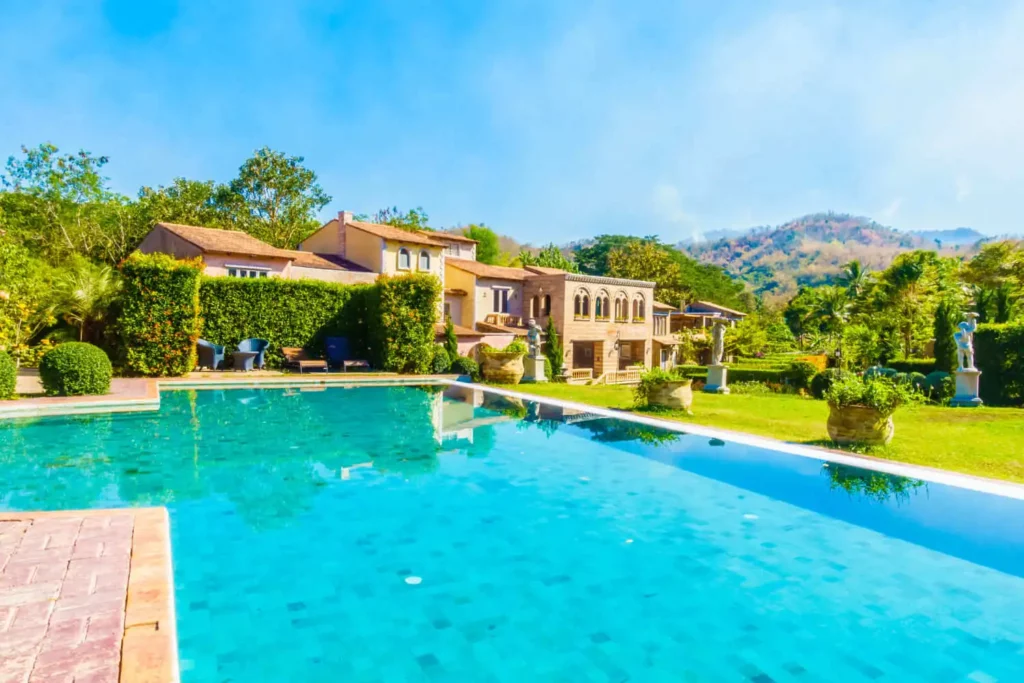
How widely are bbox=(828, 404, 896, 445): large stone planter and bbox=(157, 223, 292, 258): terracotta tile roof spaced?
2527cm

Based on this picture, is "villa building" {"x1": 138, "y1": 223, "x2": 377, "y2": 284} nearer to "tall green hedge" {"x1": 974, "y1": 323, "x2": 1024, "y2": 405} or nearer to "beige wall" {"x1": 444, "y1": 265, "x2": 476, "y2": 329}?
"beige wall" {"x1": 444, "y1": 265, "x2": 476, "y2": 329}

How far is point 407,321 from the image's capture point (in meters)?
24.3

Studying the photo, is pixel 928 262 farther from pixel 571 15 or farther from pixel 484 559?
pixel 484 559

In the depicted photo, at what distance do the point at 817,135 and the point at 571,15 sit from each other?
15.5 m

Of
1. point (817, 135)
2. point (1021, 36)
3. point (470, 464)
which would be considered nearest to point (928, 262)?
point (817, 135)

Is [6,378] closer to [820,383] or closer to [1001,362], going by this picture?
[820,383]

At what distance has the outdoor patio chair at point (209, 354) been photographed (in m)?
22.7

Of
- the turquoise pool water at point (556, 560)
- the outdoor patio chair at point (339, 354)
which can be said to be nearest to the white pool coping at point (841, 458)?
the turquoise pool water at point (556, 560)

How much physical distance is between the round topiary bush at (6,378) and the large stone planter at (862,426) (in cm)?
1744

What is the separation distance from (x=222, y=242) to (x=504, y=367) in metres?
15.8

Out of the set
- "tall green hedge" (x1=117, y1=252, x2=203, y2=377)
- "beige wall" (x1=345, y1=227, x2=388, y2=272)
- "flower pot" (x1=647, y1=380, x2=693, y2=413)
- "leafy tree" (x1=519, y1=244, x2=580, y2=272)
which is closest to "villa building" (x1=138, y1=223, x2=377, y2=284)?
"beige wall" (x1=345, y1=227, x2=388, y2=272)

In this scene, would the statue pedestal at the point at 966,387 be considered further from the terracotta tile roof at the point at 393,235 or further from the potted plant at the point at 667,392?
the terracotta tile roof at the point at 393,235

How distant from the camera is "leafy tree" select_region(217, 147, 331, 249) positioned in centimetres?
4547

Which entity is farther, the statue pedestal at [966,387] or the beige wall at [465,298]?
the beige wall at [465,298]
